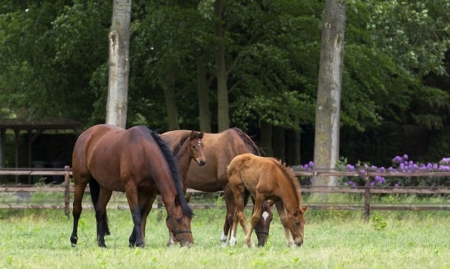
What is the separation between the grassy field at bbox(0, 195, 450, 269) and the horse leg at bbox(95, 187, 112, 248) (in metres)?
0.22

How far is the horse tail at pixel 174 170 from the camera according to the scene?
14.7 meters

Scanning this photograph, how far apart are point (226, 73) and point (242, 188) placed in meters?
16.7

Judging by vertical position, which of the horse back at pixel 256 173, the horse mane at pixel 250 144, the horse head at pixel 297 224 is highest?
the horse mane at pixel 250 144

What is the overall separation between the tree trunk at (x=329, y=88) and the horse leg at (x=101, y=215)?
1026 centimetres

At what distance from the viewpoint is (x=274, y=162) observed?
16.0 meters

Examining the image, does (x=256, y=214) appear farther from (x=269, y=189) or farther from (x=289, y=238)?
Result: (x=289, y=238)

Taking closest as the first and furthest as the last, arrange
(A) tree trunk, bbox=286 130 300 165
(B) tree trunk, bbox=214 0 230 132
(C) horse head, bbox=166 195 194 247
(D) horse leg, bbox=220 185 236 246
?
(C) horse head, bbox=166 195 194 247 < (D) horse leg, bbox=220 185 236 246 < (B) tree trunk, bbox=214 0 230 132 < (A) tree trunk, bbox=286 130 300 165

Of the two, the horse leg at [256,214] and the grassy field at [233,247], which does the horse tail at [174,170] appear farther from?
the horse leg at [256,214]

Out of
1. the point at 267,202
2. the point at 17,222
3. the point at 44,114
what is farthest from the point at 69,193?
the point at 44,114

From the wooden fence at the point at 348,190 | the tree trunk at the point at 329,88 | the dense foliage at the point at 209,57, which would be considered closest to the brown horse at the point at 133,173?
the wooden fence at the point at 348,190

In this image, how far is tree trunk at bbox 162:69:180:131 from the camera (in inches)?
1324

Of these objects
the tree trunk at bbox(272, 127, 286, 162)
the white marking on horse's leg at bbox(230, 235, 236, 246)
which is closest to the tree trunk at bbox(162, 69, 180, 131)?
the tree trunk at bbox(272, 127, 286, 162)

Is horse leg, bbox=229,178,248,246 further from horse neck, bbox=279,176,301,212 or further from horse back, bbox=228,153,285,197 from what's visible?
horse neck, bbox=279,176,301,212

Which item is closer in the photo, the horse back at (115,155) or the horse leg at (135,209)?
the horse leg at (135,209)
